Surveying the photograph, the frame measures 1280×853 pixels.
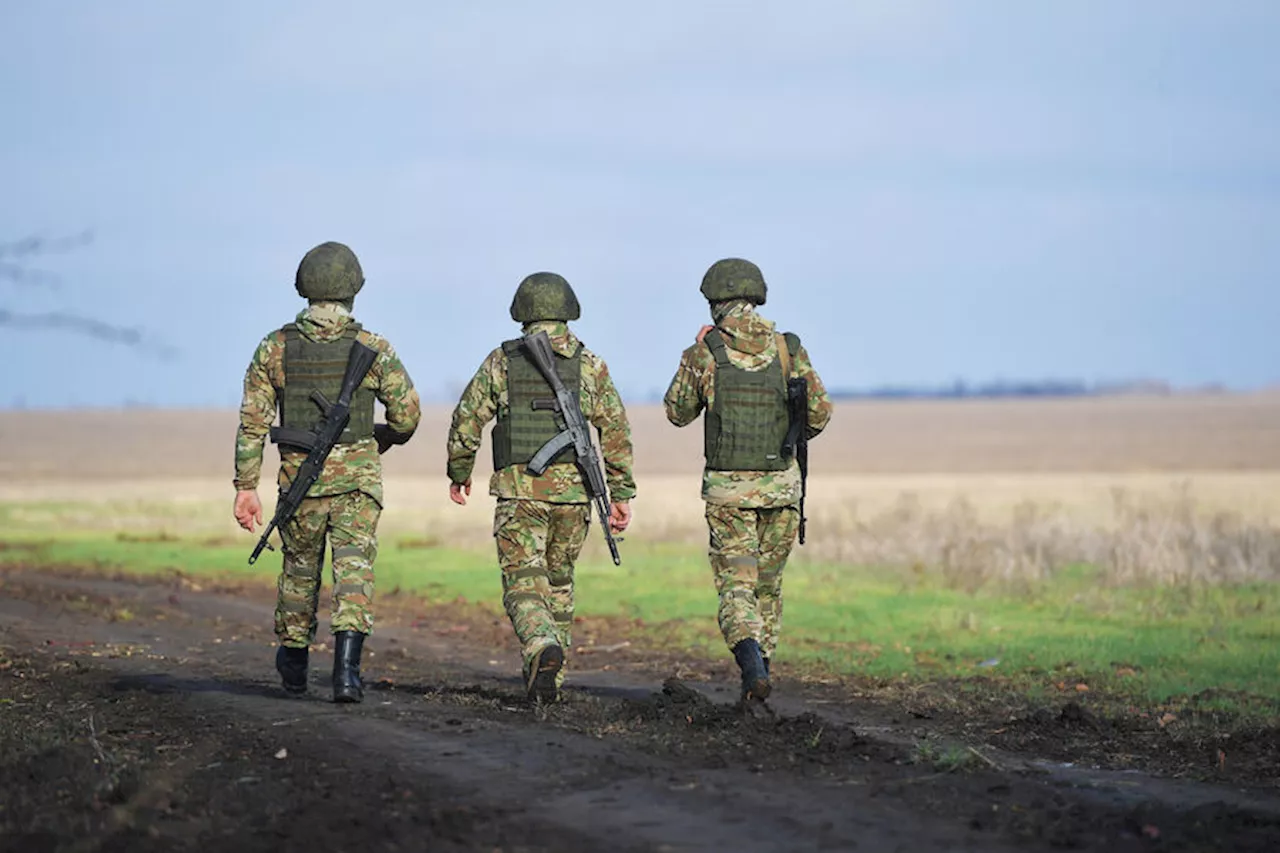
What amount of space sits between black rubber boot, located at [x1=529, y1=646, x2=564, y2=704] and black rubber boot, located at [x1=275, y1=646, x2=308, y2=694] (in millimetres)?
1451

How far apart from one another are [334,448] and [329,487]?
223 millimetres

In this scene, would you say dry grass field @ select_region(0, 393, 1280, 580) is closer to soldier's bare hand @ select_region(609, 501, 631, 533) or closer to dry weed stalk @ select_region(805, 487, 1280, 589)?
dry weed stalk @ select_region(805, 487, 1280, 589)

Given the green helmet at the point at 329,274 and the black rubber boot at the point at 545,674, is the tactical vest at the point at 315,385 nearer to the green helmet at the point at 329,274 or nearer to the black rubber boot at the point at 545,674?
the green helmet at the point at 329,274

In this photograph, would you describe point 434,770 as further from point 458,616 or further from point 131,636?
point 458,616

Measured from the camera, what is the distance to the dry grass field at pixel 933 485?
76.0 ft

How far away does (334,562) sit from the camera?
10289 mm

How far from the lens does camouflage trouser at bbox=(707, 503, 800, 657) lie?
33.6ft

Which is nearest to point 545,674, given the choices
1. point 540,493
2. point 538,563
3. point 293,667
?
point 538,563

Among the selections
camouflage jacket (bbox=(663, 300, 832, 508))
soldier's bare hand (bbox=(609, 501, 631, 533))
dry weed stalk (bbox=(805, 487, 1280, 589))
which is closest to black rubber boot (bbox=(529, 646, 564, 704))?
soldier's bare hand (bbox=(609, 501, 631, 533))

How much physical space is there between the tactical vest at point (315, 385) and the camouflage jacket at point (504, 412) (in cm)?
55

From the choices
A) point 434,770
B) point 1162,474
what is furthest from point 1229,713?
point 1162,474

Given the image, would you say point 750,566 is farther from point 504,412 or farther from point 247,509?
point 247,509

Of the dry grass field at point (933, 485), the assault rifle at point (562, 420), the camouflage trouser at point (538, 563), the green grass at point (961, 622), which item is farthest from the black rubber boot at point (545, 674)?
the dry grass field at point (933, 485)

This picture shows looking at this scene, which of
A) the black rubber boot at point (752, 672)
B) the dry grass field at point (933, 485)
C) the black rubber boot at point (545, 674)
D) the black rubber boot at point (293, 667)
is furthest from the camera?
the dry grass field at point (933, 485)
